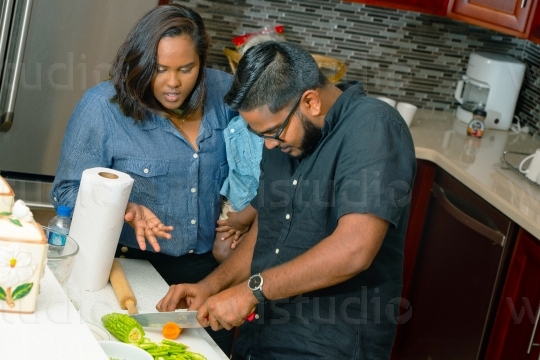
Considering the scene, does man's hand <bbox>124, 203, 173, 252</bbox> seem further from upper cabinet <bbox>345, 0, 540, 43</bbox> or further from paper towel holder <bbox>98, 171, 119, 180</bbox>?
upper cabinet <bbox>345, 0, 540, 43</bbox>

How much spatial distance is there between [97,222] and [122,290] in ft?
0.56

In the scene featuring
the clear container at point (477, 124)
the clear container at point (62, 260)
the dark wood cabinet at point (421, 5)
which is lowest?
the clear container at point (62, 260)

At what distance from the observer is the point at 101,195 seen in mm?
1836

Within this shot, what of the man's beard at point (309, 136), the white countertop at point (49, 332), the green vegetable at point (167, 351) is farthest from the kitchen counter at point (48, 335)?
the man's beard at point (309, 136)

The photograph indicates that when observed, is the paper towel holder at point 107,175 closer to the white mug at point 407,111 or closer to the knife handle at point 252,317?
the knife handle at point 252,317

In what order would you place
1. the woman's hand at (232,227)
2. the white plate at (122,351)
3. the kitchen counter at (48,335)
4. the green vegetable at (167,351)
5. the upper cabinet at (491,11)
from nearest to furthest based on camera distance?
the kitchen counter at (48,335)
the white plate at (122,351)
the green vegetable at (167,351)
the woman's hand at (232,227)
the upper cabinet at (491,11)

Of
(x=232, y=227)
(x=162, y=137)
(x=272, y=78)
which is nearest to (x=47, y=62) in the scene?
(x=162, y=137)

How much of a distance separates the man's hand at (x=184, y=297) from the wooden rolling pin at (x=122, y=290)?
72mm

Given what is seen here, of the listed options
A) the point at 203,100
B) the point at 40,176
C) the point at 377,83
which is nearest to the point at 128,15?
the point at 40,176

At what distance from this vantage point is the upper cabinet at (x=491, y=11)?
10.7 ft

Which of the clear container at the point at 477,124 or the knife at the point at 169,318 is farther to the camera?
the clear container at the point at 477,124

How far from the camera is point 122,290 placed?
1.90 m

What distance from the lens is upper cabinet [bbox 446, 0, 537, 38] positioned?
3.28 metres

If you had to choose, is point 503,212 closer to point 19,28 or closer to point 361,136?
point 361,136
